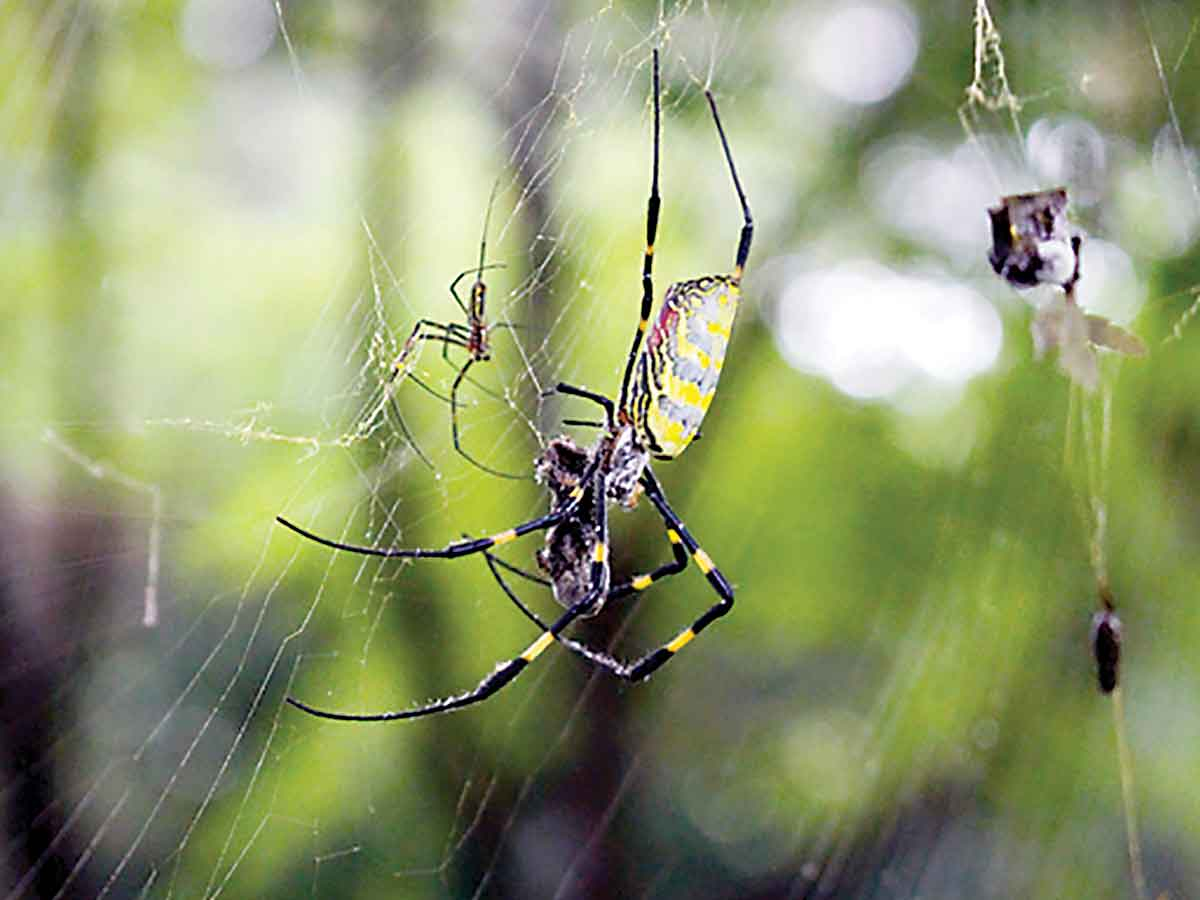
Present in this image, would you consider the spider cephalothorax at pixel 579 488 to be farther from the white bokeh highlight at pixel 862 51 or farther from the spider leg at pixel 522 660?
the white bokeh highlight at pixel 862 51

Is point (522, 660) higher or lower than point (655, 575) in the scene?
lower

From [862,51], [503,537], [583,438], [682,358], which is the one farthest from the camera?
[862,51]

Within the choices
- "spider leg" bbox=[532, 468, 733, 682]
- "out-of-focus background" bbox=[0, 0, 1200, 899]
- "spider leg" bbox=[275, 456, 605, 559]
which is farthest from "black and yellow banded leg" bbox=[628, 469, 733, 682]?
"out-of-focus background" bbox=[0, 0, 1200, 899]

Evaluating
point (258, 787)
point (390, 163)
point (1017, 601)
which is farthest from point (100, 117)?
point (1017, 601)

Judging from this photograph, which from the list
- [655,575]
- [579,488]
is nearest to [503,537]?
[579,488]

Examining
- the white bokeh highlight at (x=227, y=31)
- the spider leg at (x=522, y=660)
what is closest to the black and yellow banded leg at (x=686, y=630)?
the spider leg at (x=522, y=660)

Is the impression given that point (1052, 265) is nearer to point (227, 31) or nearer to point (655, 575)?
point (655, 575)
